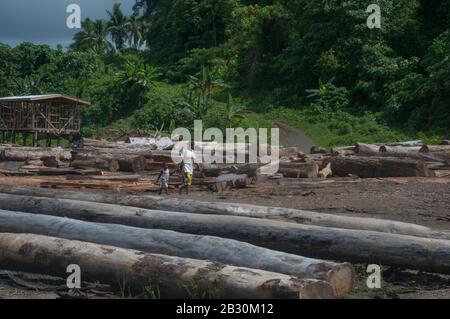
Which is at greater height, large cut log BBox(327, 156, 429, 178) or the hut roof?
the hut roof

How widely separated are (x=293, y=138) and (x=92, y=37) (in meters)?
43.8

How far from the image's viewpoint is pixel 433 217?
12.5 m

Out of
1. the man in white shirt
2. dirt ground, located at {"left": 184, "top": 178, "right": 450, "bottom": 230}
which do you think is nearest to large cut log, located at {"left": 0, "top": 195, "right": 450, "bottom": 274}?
dirt ground, located at {"left": 184, "top": 178, "right": 450, "bottom": 230}

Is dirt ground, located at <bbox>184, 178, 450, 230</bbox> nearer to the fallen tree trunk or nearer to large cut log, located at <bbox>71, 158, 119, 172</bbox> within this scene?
the fallen tree trunk

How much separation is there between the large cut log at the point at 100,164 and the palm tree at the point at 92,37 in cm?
5237

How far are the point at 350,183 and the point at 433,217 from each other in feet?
17.5

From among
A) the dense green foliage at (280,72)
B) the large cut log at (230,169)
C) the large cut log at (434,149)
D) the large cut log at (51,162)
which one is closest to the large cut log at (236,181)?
the large cut log at (230,169)

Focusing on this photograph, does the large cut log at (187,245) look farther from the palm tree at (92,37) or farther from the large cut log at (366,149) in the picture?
the palm tree at (92,37)

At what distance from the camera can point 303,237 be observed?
8477 millimetres

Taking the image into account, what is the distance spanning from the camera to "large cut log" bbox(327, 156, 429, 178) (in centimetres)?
1869

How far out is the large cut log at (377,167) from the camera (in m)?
18.7

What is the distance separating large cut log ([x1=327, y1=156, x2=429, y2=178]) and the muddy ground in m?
0.64

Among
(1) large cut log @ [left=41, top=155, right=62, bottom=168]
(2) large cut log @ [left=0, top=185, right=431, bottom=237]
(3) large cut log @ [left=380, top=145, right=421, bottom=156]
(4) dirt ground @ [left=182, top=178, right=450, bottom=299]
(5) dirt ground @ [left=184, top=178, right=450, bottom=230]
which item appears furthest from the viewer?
(1) large cut log @ [left=41, top=155, right=62, bottom=168]
